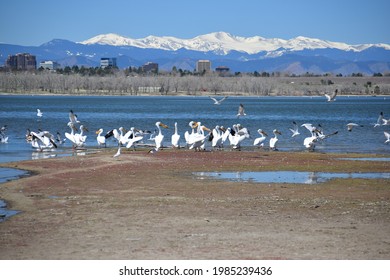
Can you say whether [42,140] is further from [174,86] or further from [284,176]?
[174,86]

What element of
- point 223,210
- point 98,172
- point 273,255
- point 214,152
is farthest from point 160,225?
point 214,152

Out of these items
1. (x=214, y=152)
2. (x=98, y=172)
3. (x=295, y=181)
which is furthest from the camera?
(x=214, y=152)

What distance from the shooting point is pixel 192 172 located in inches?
851

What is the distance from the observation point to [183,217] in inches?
535

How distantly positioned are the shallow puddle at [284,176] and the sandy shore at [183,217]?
0.70m

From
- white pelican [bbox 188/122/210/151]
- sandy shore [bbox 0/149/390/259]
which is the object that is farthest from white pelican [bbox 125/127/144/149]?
sandy shore [bbox 0/149/390/259]

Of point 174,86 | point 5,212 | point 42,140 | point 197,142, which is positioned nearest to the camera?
point 5,212

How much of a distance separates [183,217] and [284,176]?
7.76 metres

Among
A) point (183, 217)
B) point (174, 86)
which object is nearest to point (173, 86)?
point (174, 86)

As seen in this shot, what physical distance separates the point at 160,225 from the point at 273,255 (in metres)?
2.91

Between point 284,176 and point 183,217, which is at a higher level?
point 183,217

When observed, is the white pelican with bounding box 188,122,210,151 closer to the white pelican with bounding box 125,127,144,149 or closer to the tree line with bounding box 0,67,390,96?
the white pelican with bounding box 125,127,144,149
